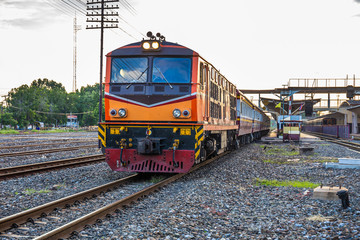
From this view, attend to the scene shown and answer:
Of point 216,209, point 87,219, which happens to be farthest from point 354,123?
point 87,219

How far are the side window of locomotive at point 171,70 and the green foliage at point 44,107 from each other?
66.0 metres

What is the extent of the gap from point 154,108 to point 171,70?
112cm

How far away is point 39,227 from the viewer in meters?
5.55

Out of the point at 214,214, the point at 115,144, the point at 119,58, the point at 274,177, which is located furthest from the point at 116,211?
the point at 274,177

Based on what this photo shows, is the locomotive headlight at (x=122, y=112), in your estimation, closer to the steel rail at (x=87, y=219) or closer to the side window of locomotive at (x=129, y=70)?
the side window of locomotive at (x=129, y=70)

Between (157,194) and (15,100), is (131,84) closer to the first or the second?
(157,194)

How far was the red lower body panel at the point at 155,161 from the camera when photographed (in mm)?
9391

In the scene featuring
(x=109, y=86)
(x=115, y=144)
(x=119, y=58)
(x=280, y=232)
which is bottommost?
(x=280, y=232)

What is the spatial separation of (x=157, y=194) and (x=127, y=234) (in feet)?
9.34

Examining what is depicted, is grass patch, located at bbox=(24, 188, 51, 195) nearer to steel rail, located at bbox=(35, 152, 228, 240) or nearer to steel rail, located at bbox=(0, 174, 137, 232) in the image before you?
steel rail, located at bbox=(0, 174, 137, 232)

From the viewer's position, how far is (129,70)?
32.6 feet

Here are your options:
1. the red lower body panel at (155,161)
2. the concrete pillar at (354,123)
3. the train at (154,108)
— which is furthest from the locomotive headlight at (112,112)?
the concrete pillar at (354,123)

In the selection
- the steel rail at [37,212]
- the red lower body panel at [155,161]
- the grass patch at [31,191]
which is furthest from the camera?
the red lower body panel at [155,161]

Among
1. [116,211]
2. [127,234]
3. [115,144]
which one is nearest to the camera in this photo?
[127,234]
